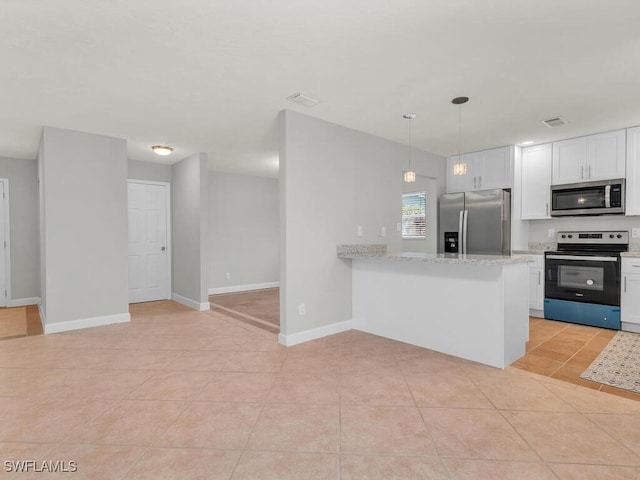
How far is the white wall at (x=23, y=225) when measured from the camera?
590 centimetres

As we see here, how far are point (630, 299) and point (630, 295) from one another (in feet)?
0.15

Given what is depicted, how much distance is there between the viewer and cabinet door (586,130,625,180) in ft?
14.4

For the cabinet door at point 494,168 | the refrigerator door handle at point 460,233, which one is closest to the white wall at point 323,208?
the refrigerator door handle at point 460,233

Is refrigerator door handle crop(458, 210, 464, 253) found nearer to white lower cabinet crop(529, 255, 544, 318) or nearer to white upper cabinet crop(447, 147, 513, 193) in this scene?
white upper cabinet crop(447, 147, 513, 193)

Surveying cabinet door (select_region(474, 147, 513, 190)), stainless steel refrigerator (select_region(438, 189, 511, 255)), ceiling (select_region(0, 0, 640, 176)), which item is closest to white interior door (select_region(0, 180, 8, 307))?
ceiling (select_region(0, 0, 640, 176))

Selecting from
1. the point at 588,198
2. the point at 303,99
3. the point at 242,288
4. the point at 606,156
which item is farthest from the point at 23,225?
the point at 606,156

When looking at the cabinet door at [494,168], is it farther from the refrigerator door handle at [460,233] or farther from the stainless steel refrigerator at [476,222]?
the refrigerator door handle at [460,233]

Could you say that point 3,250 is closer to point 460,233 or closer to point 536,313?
point 460,233

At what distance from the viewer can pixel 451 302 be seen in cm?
336

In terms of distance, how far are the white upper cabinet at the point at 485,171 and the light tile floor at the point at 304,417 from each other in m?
3.08

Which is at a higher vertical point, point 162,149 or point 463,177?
point 162,149

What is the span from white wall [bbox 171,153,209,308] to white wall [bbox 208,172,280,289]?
34.0 inches

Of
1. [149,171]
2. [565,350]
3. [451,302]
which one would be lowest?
[565,350]

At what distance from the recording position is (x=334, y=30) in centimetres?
227
